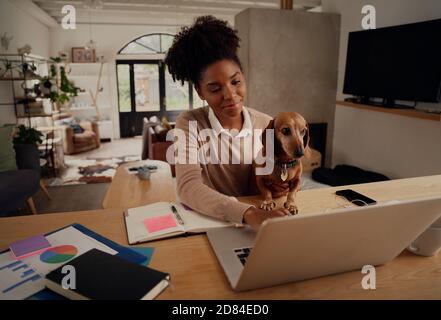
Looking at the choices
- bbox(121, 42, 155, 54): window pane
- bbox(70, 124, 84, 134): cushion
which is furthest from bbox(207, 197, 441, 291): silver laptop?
bbox(121, 42, 155, 54): window pane

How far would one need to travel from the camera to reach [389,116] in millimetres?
3436

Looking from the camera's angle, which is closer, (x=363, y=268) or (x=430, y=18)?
(x=363, y=268)

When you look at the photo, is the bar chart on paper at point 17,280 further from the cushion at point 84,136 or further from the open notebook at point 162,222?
the cushion at point 84,136

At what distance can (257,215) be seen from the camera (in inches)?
34.1

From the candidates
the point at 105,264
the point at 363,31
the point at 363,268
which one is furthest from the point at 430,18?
the point at 105,264

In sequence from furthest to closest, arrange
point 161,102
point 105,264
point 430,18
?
point 161,102 → point 430,18 → point 105,264

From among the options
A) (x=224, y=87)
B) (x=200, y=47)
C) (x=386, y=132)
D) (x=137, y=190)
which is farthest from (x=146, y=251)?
(x=386, y=132)

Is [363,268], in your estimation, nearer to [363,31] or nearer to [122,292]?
[122,292]

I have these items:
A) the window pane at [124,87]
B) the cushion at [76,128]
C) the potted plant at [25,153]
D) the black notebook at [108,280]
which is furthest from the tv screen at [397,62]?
the window pane at [124,87]

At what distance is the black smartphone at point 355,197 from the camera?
113cm

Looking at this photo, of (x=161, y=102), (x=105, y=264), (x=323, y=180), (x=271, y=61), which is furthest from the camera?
(x=161, y=102)

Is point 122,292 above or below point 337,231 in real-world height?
below

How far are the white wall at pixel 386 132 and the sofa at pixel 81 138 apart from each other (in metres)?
4.70

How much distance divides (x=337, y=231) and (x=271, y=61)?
383 centimetres
